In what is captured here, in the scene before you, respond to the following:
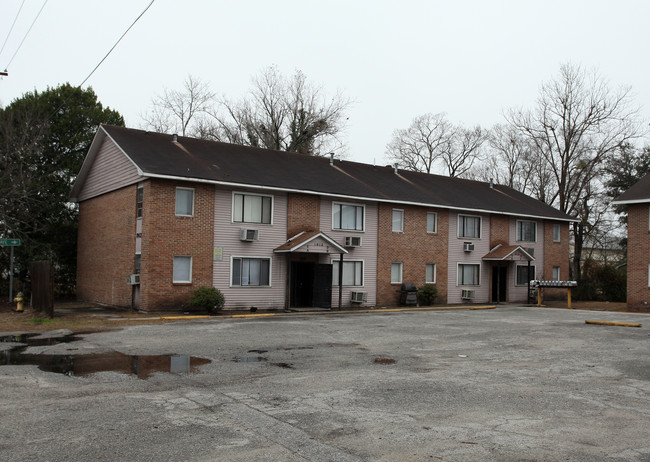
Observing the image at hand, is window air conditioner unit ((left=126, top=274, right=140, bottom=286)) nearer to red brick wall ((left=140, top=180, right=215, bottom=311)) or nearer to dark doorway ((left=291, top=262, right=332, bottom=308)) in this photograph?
red brick wall ((left=140, top=180, right=215, bottom=311))

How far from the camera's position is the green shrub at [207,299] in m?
21.9

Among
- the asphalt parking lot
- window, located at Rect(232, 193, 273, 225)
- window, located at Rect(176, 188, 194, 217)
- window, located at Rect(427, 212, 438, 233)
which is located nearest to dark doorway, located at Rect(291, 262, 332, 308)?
window, located at Rect(232, 193, 273, 225)

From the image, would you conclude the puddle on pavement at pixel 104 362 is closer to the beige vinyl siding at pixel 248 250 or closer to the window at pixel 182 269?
the window at pixel 182 269

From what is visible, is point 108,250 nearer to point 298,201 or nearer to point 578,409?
point 298,201

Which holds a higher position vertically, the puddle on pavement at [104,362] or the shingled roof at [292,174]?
the shingled roof at [292,174]

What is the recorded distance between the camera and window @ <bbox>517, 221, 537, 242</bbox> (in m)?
34.8

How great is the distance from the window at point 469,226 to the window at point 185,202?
609 inches

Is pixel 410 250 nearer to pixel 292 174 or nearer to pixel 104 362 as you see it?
pixel 292 174

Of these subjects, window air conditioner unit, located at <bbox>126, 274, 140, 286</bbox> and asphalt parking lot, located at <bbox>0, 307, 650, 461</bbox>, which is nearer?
asphalt parking lot, located at <bbox>0, 307, 650, 461</bbox>

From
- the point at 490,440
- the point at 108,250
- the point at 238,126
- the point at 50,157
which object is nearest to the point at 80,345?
the point at 490,440

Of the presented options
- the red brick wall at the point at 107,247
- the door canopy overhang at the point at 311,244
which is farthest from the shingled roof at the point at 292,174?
the red brick wall at the point at 107,247

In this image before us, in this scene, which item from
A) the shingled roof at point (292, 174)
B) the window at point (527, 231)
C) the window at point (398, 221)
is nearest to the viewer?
the shingled roof at point (292, 174)

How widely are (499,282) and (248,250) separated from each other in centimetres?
1624

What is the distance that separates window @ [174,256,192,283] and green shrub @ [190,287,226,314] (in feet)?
2.62
